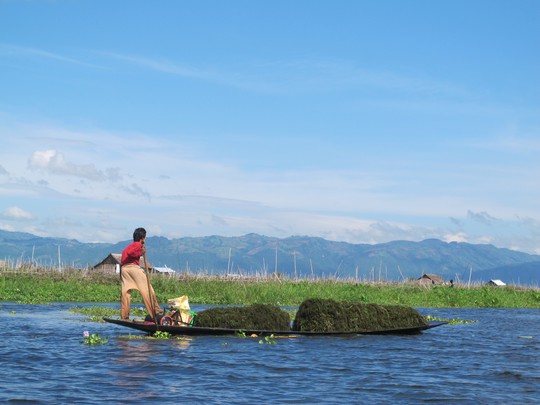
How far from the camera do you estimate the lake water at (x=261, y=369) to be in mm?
12758

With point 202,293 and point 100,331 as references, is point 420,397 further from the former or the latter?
point 202,293

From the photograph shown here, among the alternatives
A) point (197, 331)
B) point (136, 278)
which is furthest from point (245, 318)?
point (136, 278)

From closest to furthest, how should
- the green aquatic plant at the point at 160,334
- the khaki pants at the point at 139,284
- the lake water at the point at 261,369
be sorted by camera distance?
the lake water at the point at 261,369, the green aquatic plant at the point at 160,334, the khaki pants at the point at 139,284

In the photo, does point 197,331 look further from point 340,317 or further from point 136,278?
point 340,317

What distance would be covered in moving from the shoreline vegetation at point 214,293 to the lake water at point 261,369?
1646 cm

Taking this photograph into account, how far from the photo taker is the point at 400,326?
71.8 feet

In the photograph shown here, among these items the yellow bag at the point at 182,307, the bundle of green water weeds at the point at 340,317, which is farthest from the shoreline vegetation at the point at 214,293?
the bundle of green water weeds at the point at 340,317

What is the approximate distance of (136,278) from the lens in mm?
19688

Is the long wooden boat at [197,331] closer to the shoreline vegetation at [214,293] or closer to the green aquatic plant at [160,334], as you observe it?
the green aquatic plant at [160,334]

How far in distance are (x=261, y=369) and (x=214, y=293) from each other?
92.2 ft

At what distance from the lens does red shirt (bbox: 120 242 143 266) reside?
62.6ft

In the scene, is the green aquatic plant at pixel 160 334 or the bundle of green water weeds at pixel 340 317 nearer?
the green aquatic plant at pixel 160 334

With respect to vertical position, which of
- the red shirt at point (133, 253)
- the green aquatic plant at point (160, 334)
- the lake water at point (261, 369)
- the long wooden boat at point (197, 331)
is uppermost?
the red shirt at point (133, 253)

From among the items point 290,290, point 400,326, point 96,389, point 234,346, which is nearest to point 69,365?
point 96,389
